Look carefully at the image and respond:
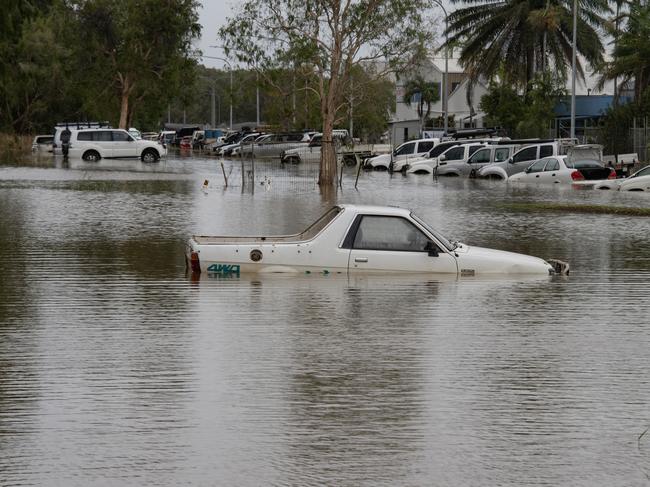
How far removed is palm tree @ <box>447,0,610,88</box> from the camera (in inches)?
2633

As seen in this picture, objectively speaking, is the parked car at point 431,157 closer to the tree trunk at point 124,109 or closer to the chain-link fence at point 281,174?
the chain-link fence at point 281,174

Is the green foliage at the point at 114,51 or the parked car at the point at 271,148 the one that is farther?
the green foliage at the point at 114,51

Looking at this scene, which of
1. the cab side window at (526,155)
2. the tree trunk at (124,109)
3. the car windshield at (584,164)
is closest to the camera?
the car windshield at (584,164)

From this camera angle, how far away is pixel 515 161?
50.7 m

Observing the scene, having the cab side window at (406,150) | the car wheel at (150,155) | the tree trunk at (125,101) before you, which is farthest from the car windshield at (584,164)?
the tree trunk at (125,101)

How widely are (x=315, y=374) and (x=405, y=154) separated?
52441mm

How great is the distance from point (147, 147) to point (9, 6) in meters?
29.5

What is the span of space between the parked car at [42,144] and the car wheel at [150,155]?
18245mm

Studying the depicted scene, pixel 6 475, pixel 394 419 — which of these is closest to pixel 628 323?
pixel 394 419

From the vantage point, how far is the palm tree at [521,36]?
219ft

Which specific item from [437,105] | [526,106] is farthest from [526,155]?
[437,105]

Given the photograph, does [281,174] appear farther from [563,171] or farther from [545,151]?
[545,151]

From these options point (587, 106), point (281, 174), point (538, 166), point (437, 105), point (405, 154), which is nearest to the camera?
point (281, 174)

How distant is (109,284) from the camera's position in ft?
53.4
